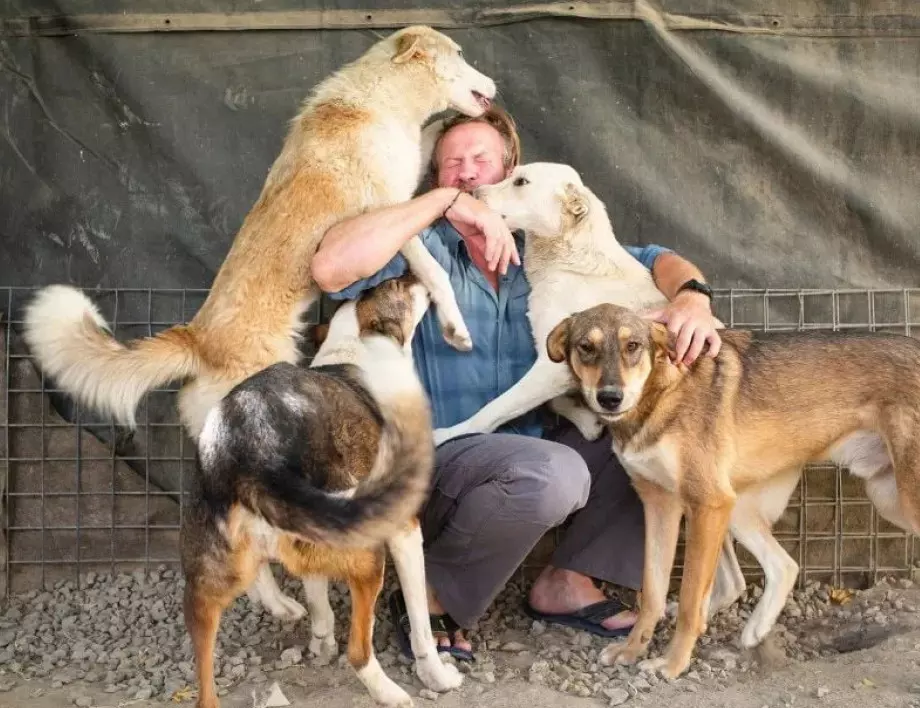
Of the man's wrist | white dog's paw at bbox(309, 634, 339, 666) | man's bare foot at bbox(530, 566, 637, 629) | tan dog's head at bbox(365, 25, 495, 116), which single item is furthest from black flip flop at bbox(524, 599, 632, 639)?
tan dog's head at bbox(365, 25, 495, 116)

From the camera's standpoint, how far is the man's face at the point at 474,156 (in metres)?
3.98

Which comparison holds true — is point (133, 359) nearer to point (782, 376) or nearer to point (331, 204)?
point (331, 204)

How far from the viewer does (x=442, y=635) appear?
346cm

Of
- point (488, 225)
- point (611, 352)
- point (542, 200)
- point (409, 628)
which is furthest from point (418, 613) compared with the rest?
point (542, 200)

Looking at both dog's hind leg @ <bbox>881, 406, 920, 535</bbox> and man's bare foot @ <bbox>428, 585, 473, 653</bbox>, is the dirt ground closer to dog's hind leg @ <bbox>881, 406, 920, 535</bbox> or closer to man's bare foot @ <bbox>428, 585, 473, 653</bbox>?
man's bare foot @ <bbox>428, 585, 473, 653</bbox>

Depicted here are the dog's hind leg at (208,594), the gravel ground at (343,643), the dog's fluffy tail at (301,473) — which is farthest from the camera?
the gravel ground at (343,643)

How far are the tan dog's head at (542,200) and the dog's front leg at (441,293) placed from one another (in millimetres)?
358

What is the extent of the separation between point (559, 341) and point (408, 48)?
4.53 ft

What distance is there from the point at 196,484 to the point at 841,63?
3075 millimetres

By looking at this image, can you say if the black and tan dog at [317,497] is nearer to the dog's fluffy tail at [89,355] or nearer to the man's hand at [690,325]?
the dog's fluffy tail at [89,355]

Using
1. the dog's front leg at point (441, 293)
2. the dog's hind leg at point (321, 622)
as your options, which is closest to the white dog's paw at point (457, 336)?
the dog's front leg at point (441, 293)

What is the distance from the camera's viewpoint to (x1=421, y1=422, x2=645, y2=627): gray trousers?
10.7ft

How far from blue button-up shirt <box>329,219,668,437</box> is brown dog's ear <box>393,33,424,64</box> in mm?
646

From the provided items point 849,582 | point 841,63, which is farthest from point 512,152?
point 849,582
